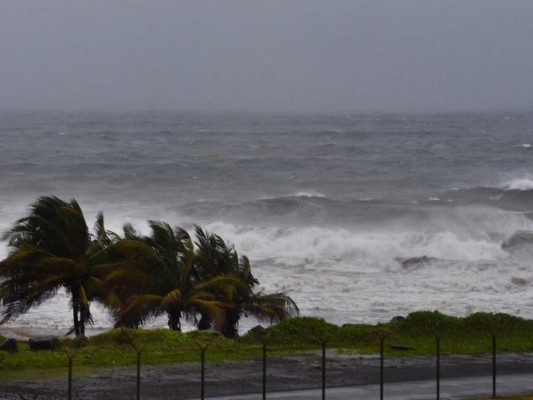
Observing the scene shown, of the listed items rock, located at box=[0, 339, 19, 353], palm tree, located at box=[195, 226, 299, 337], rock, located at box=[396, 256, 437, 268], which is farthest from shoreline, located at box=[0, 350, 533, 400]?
rock, located at box=[396, 256, 437, 268]

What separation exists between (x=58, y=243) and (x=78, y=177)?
57619 mm

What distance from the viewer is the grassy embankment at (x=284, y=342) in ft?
71.4

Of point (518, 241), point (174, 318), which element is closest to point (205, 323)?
point (174, 318)

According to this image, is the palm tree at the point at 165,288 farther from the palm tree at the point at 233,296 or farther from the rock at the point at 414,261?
the rock at the point at 414,261

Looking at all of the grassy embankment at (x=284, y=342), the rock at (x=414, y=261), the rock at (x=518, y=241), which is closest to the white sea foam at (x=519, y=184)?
the rock at (x=518, y=241)

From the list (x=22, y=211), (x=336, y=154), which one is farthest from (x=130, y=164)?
(x=22, y=211)

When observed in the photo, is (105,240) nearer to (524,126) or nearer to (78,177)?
(78,177)

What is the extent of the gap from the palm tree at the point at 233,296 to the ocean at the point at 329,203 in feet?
13.6

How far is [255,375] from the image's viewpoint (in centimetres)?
2102

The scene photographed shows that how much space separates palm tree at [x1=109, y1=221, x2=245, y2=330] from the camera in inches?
981

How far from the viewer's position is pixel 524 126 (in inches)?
6073

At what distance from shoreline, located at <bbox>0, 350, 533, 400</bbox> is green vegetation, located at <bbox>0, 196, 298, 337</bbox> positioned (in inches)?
124

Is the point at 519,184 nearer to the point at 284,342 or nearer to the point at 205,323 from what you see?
the point at 205,323

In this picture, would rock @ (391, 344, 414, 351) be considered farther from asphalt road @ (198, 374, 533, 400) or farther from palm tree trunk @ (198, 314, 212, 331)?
palm tree trunk @ (198, 314, 212, 331)
